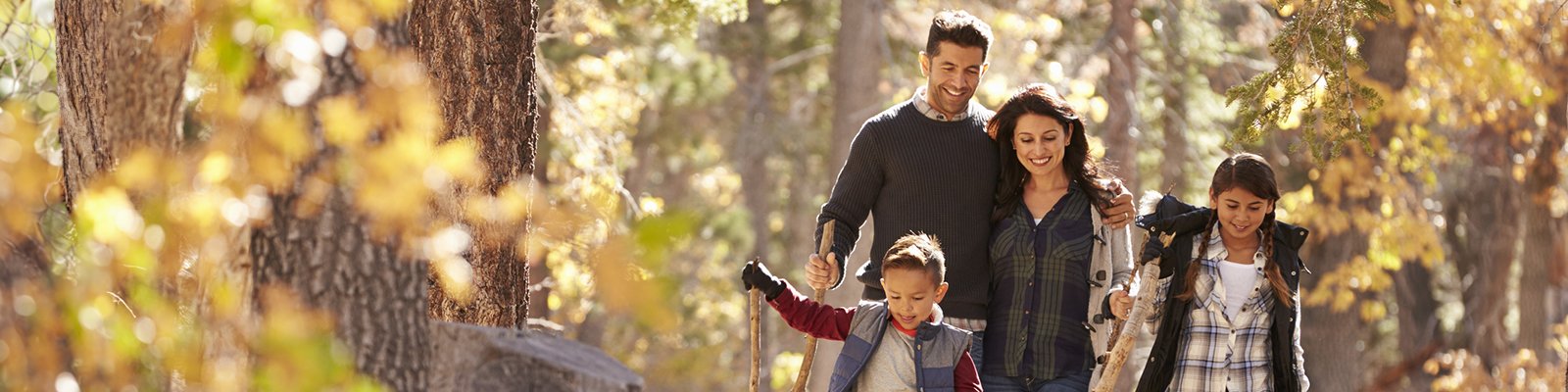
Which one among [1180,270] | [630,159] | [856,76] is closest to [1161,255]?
[1180,270]

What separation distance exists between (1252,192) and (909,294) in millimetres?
1098

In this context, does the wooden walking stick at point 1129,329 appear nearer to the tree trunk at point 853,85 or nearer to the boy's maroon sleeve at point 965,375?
the boy's maroon sleeve at point 965,375

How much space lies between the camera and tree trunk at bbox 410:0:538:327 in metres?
5.41

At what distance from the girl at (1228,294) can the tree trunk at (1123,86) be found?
303 inches

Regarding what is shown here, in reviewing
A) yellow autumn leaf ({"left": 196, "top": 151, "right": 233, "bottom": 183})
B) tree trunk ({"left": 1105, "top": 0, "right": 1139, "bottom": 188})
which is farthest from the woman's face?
tree trunk ({"left": 1105, "top": 0, "right": 1139, "bottom": 188})

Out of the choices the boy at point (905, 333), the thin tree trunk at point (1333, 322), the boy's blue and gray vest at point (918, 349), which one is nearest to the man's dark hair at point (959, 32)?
the boy at point (905, 333)

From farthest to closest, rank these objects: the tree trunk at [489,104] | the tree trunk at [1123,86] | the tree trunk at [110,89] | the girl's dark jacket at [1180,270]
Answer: the tree trunk at [1123,86]
the tree trunk at [489,104]
the girl's dark jacket at [1180,270]
the tree trunk at [110,89]

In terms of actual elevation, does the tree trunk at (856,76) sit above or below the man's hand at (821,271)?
above

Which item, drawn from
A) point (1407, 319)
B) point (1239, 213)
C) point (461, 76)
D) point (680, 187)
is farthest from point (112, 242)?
point (680, 187)

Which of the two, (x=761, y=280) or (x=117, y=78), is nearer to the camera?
(x=117, y=78)

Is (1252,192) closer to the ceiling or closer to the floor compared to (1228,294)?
closer to the ceiling

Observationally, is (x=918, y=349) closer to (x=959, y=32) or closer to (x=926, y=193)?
(x=926, y=193)

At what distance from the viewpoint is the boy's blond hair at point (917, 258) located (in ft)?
15.4

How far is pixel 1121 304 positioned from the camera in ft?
15.8
